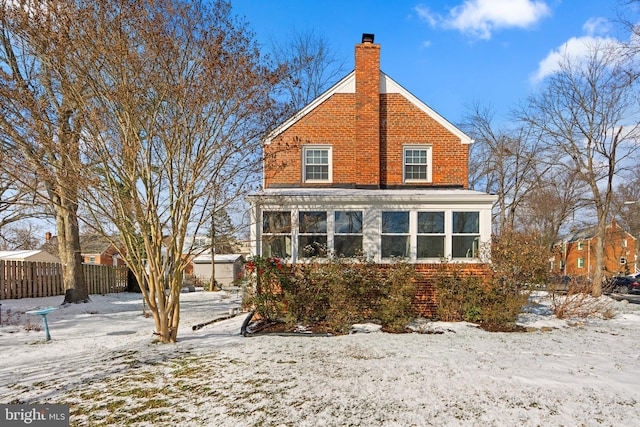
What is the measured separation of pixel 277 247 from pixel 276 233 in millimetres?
574

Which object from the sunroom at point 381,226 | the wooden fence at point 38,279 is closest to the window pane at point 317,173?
the sunroom at point 381,226

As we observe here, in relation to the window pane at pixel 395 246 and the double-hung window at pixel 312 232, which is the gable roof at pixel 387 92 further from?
the window pane at pixel 395 246

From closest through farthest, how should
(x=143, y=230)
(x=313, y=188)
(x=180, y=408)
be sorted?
(x=180, y=408) < (x=143, y=230) < (x=313, y=188)

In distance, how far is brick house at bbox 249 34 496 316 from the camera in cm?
973

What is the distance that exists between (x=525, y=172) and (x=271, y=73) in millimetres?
22775

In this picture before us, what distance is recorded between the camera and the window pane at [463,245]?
31.9 ft

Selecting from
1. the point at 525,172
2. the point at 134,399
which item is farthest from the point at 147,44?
the point at 525,172

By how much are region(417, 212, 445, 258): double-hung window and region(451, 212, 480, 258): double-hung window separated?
1.14ft

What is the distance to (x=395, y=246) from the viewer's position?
982 cm

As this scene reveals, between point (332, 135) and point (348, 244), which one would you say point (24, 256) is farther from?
point (348, 244)

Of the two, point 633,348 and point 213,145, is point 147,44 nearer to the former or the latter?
point 213,145

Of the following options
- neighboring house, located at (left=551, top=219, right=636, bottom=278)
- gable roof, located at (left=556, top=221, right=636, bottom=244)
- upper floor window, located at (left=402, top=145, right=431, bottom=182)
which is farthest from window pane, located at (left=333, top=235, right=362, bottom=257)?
neighboring house, located at (left=551, top=219, right=636, bottom=278)

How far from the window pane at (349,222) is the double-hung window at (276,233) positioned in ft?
4.56

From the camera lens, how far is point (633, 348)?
260 inches
